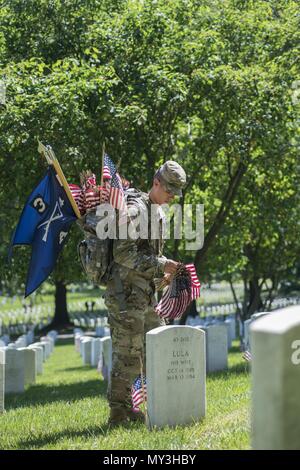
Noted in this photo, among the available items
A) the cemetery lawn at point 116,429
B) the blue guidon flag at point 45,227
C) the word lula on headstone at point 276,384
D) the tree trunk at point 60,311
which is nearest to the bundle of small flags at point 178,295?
the cemetery lawn at point 116,429

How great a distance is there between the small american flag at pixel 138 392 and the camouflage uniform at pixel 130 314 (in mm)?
63

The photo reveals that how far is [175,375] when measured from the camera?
7164 mm

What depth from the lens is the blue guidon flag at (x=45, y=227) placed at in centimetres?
809

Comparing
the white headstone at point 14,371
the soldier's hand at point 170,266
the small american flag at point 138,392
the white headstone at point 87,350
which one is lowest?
the white headstone at point 87,350

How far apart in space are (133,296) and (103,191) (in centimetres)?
97

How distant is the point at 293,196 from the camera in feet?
60.1

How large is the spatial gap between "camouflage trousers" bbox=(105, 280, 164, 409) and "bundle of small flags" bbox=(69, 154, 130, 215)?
753 mm

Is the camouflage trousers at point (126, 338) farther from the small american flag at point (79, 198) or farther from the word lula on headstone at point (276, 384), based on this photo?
the word lula on headstone at point (276, 384)

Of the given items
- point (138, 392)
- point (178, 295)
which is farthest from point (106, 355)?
point (138, 392)

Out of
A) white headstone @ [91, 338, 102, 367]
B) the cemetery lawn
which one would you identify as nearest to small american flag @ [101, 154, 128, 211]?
the cemetery lawn

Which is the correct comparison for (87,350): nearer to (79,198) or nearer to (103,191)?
(79,198)

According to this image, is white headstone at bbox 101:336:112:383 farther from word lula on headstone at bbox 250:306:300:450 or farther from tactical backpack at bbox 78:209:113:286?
word lula on headstone at bbox 250:306:300:450

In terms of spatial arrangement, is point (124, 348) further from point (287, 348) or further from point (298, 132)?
point (298, 132)

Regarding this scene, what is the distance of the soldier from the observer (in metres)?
7.45
